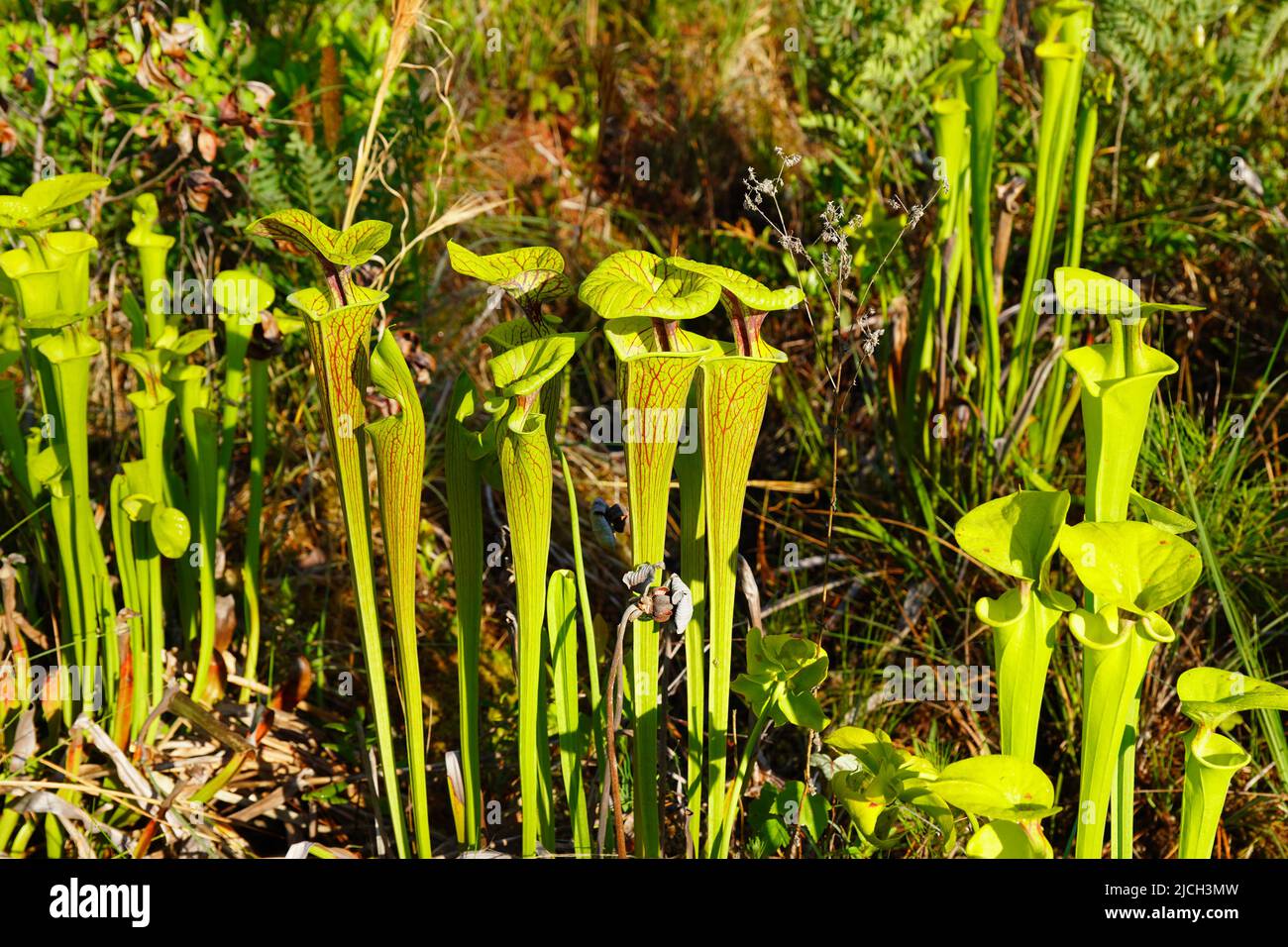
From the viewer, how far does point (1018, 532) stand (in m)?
1.17

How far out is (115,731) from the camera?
1.91 metres

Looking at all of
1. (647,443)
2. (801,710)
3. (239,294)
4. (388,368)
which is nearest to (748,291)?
(647,443)

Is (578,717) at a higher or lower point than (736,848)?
higher

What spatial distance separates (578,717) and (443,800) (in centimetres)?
57

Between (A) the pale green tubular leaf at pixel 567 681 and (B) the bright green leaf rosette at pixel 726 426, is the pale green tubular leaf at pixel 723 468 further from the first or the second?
(A) the pale green tubular leaf at pixel 567 681

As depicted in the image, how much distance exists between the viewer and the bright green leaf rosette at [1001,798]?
1.12 meters

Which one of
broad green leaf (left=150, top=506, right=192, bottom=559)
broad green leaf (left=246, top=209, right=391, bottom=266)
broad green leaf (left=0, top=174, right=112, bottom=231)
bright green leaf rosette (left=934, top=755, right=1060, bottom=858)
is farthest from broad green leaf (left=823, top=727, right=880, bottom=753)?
broad green leaf (left=0, top=174, right=112, bottom=231)

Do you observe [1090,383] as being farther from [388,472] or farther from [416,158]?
[416,158]

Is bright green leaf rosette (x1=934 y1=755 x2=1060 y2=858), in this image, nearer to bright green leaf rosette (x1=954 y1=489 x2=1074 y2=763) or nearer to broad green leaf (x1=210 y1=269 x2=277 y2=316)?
bright green leaf rosette (x1=954 y1=489 x2=1074 y2=763)

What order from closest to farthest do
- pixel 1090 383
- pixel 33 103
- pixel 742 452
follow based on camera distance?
pixel 1090 383 < pixel 742 452 < pixel 33 103

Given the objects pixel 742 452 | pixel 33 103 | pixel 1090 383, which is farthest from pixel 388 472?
pixel 33 103

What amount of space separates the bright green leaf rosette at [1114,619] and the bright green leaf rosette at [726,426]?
1.27 ft

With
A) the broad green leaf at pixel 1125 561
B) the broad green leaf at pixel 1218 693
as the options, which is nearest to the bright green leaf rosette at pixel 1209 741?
the broad green leaf at pixel 1218 693

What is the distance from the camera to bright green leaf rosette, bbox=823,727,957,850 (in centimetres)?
122
